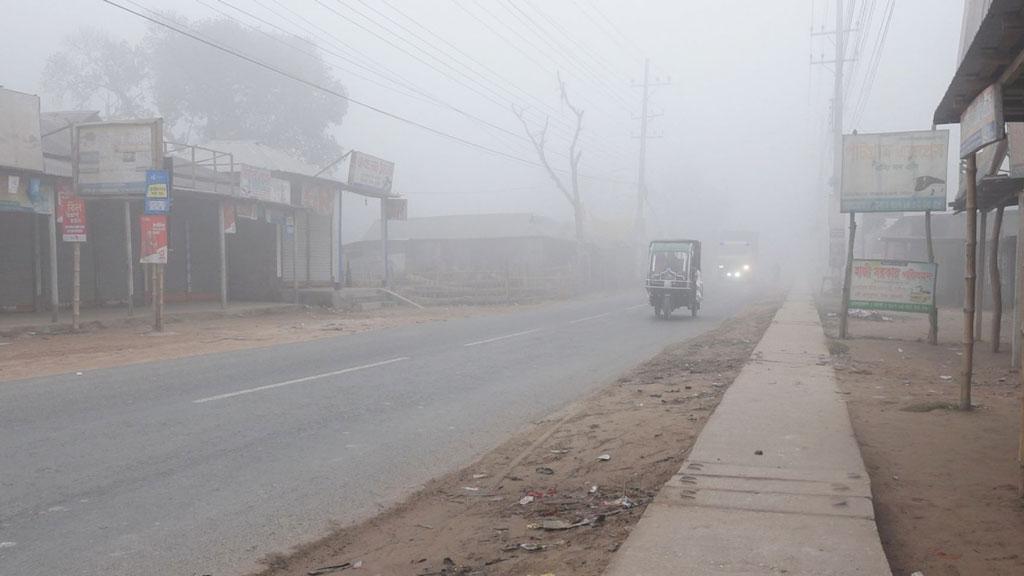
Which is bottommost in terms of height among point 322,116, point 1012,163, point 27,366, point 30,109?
point 27,366

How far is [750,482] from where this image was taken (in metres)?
5.50

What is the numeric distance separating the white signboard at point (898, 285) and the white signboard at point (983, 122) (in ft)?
33.3

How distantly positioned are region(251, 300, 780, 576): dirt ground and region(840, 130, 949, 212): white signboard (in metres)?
9.24

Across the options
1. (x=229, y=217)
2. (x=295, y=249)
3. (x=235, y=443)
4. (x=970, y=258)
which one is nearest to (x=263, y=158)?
(x=295, y=249)

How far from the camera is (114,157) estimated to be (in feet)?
60.4

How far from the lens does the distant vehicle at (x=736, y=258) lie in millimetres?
60594

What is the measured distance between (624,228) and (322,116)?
3055cm

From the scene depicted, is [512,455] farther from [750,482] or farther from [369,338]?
[369,338]

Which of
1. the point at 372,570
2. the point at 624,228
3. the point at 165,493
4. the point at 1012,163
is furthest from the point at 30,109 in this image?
the point at 624,228

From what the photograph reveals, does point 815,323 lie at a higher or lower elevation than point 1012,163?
lower

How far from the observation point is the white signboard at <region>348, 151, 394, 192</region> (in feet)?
100

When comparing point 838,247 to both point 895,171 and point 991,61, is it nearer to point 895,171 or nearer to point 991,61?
point 895,171

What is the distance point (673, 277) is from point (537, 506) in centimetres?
2029

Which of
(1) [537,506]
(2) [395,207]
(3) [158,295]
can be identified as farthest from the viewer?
(2) [395,207]
